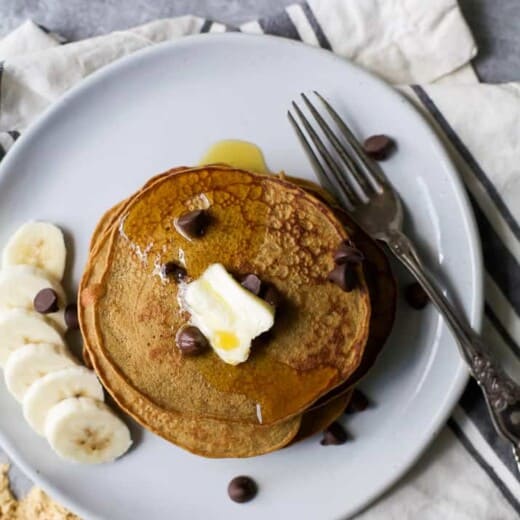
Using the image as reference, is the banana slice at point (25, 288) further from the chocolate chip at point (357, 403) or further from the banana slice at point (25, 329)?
the chocolate chip at point (357, 403)

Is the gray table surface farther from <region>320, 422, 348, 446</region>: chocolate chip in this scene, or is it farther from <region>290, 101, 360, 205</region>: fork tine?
<region>320, 422, 348, 446</region>: chocolate chip

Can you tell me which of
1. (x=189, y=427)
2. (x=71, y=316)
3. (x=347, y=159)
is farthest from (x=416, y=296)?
(x=71, y=316)

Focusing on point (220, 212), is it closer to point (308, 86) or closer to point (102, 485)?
point (308, 86)

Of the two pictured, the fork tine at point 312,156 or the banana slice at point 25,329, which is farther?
the banana slice at point 25,329

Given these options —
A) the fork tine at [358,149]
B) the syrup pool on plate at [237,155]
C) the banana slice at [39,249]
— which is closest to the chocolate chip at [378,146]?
the fork tine at [358,149]

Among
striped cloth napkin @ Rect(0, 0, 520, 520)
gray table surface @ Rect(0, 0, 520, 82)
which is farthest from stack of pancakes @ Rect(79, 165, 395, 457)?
gray table surface @ Rect(0, 0, 520, 82)

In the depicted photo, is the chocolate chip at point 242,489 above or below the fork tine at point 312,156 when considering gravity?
below
